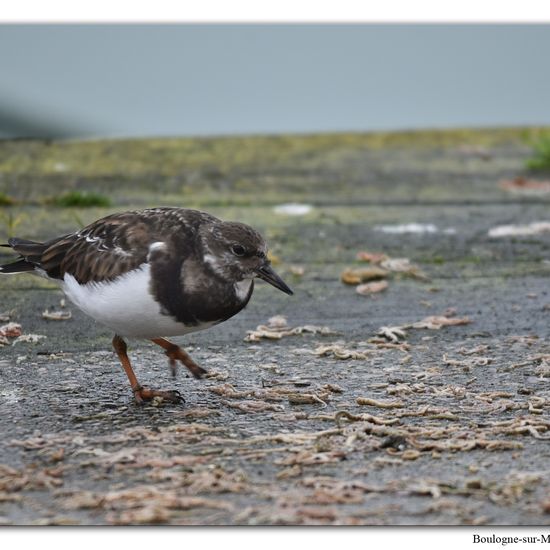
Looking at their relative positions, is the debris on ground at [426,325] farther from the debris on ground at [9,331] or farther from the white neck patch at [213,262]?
the debris on ground at [9,331]

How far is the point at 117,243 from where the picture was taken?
3.79 m

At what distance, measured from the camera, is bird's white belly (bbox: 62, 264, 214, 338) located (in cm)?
361

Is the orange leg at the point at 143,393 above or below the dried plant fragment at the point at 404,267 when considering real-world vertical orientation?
below

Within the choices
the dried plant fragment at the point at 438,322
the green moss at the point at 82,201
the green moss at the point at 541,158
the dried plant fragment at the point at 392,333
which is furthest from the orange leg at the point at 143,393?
the green moss at the point at 541,158

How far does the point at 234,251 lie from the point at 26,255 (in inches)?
37.0

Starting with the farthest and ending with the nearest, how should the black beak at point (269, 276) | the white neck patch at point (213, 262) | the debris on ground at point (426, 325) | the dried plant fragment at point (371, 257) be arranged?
1. the dried plant fragment at point (371, 257)
2. the debris on ground at point (426, 325)
3. the black beak at point (269, 276)
4. the white neck patch at point (213, 262)

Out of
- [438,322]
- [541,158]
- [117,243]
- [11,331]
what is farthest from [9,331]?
[541,158]

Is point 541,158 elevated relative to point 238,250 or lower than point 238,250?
elevated

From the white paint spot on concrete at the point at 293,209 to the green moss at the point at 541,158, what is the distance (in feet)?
6.38

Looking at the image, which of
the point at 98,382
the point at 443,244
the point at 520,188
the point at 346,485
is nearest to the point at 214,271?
the point at 98,382

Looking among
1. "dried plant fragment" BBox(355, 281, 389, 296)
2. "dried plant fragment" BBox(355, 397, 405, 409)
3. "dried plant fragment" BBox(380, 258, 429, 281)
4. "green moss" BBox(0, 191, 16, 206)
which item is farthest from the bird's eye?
"green moss" BBox(0, 191, 16, 206)

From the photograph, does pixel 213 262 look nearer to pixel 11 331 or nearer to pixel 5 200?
pixel 11 331

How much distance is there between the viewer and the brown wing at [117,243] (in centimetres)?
371

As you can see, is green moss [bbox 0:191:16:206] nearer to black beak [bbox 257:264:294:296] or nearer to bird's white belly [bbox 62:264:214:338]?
bird's white belly [bbox 62:264:214:338]
